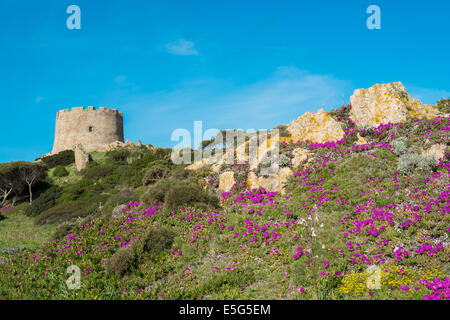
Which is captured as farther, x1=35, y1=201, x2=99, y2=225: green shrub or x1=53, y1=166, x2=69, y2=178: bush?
x1=53, y1=166, x2=69, y2=178: bush

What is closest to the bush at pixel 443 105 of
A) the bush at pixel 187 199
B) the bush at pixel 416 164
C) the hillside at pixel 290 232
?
the hillside at pixel 290 232

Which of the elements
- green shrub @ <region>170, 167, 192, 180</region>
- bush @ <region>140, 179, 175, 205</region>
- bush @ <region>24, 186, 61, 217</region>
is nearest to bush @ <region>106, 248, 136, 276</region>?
bush @ <region>140, 179, 175, 205</region>

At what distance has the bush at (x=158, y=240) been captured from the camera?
9.37m

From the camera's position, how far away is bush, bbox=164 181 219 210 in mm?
13016

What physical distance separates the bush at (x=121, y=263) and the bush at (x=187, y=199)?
4.30m

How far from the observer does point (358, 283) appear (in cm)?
614

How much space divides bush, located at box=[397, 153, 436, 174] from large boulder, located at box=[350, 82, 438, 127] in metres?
6.83

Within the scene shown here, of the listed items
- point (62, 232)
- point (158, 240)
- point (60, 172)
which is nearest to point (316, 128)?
point (158, 240)

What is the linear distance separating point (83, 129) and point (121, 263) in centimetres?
4692

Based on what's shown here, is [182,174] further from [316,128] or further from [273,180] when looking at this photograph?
[316,128]

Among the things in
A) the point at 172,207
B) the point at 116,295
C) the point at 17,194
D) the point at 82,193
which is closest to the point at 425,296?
the point at 116,295

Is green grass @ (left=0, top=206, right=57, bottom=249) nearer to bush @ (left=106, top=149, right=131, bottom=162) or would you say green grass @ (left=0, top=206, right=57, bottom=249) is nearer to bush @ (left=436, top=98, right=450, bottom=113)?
bush @ (left=106, top=149, right=131, bottom=162)
